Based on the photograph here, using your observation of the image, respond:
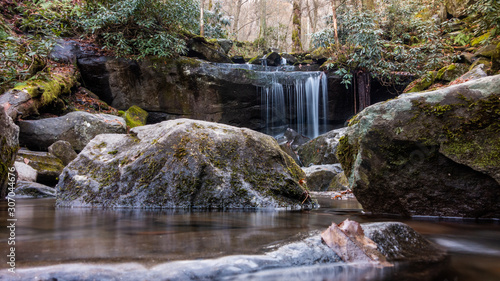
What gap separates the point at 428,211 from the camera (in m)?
3.01

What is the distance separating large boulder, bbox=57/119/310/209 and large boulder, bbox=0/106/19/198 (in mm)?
1348

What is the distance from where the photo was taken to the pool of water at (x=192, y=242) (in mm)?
1271

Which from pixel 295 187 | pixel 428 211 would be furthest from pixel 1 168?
pixel 428 211

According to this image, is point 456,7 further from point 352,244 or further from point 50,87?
point 50,87

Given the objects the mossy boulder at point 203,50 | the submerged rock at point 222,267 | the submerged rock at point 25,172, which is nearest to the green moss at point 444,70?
the mossy boulder at point 203,50

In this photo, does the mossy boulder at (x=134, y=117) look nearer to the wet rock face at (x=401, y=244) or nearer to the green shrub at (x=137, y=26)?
the green shrub at (x=137, y=26)

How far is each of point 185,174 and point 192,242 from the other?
2028 millimetres

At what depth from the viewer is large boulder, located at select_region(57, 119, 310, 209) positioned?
11.7 feet

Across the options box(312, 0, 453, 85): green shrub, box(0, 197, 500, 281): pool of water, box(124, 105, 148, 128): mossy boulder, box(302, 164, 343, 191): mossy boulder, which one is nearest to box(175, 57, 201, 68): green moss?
box(124, 105, 148, 128): mossy boulder

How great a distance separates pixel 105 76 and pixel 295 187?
11.3 m

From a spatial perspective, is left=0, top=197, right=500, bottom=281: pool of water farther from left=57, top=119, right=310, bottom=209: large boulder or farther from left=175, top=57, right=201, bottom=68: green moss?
left=175, top=57, right=201, bottom=68: green moss

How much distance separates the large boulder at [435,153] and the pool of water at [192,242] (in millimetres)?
346

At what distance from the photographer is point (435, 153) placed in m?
2.85

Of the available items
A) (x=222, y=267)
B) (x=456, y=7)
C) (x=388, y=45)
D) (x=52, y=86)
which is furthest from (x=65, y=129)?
(x=456, y=7)
